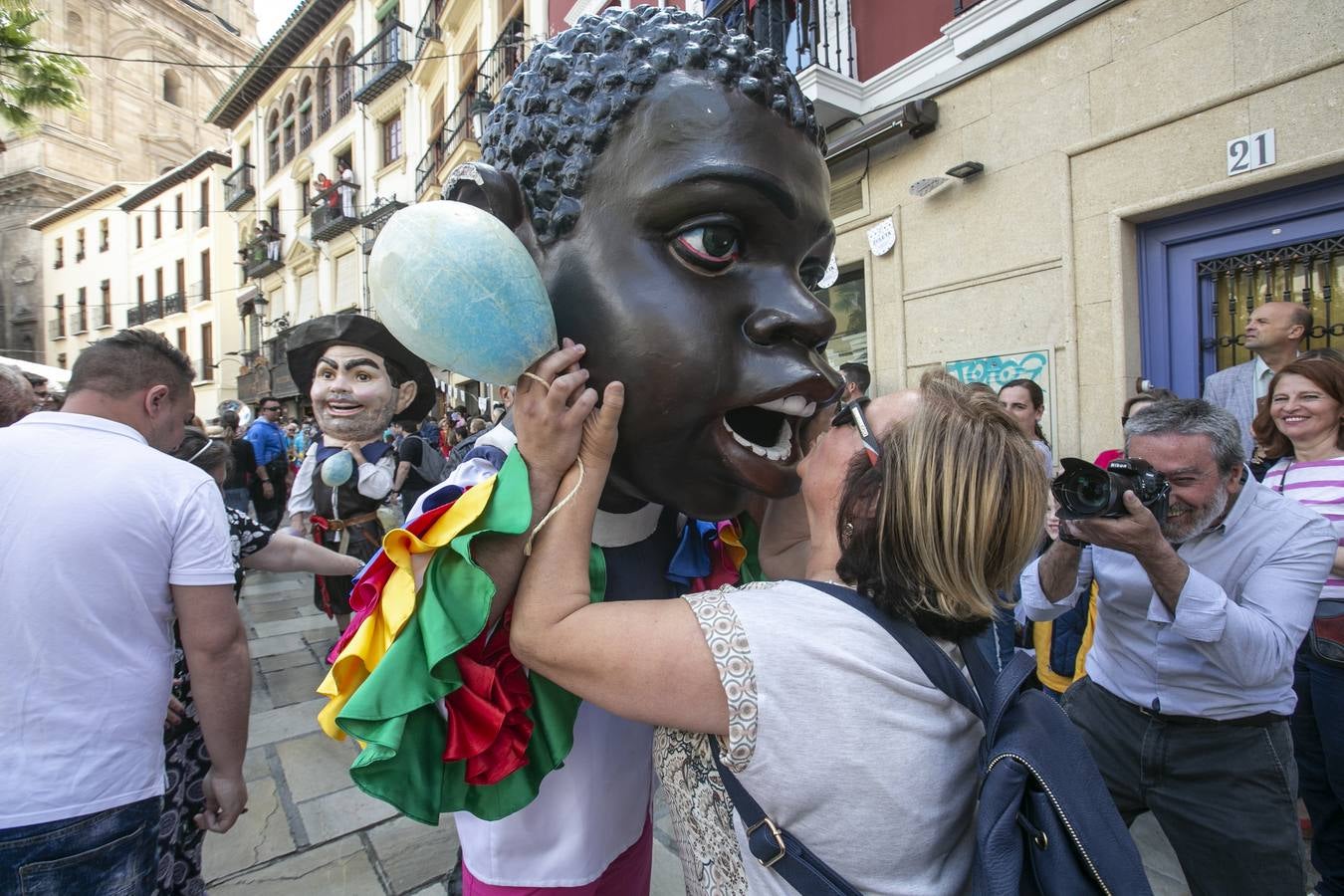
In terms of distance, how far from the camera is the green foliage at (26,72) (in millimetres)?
5840

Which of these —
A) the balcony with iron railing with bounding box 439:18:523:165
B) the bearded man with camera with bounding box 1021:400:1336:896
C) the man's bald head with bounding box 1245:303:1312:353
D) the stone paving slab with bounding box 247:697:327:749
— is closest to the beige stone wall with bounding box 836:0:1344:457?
the man's bald head with bounding box 1245:303:1312:353


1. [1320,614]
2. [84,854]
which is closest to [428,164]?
[84,854]

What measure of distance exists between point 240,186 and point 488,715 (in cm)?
3102

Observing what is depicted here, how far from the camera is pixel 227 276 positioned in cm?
2703

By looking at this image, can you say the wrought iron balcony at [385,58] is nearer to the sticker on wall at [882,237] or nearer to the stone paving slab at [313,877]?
the sticker on wall at [882,237]

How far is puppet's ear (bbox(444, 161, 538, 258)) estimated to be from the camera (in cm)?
101

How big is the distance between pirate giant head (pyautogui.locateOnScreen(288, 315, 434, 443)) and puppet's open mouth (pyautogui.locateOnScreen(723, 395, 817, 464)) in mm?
1886

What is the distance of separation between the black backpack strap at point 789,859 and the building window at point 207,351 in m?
30.7

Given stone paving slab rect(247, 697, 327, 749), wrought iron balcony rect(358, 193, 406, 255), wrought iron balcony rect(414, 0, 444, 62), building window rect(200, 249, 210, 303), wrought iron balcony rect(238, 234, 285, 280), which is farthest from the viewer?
building window rect(200, 249, 210, 303)

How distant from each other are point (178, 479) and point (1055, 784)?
188 cm

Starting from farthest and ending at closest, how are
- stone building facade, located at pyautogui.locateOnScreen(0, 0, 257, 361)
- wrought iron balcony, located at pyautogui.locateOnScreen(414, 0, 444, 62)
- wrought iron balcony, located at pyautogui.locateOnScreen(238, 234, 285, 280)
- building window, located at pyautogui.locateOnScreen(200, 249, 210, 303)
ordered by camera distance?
stone building facade, located at pyautogui.locateOnScreen(0, 0, 257, 361), building window, located at pyautogui.locateOnScreen(200, 249, 210, 303), wrought iron balcony, located at pyautogui.locateOnScreen(238, 234, 285, 280), wrought iron balcony, located at pyautogui.locateOnScreen(414, 0, 444, 62)

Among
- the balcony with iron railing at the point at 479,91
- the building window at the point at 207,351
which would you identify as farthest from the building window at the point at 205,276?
the balcony with iron railing at the point at 479,91

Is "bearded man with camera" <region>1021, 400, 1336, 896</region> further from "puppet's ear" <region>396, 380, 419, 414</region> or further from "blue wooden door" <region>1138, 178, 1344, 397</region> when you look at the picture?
"blue wooden door" <region>1138, 178, 1344, 397</region>

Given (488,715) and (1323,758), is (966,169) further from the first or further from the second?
(488,715)
